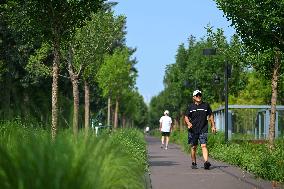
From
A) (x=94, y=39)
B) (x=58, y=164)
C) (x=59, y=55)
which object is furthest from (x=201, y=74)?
(x=58, y=164)

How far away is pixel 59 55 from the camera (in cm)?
1695

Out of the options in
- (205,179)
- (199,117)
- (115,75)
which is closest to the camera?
(205,179)

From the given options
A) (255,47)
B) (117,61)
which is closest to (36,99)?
(117,61)

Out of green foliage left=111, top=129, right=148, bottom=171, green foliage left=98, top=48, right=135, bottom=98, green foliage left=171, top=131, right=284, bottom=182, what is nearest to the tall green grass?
green foliage left=111, top=129, right=148, bottom=171

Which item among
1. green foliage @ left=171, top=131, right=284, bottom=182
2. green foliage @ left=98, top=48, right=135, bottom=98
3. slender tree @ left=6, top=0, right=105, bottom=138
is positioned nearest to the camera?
green foliage @ left=171, top=131, right=284, bottom=182

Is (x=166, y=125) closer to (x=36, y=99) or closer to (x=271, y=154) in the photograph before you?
(x=271, y=154)

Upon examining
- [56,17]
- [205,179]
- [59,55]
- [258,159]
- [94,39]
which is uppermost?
[94,39]

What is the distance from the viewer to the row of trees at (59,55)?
14555 millimetres

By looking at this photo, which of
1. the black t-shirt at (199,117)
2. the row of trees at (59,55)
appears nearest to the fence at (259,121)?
the row of trees at (59,55)

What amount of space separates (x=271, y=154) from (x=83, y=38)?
19458 mm

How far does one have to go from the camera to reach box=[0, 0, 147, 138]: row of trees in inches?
573

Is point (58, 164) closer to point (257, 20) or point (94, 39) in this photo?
point (257, 20)

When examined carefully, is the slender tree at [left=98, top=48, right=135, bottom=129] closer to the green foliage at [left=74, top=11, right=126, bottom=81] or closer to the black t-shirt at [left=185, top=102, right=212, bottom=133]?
the green foliage at [left=74, top=11, right=126, bottom=81]

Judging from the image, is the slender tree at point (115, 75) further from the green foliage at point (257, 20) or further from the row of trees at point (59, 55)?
the green foliage at point (257, 20)
